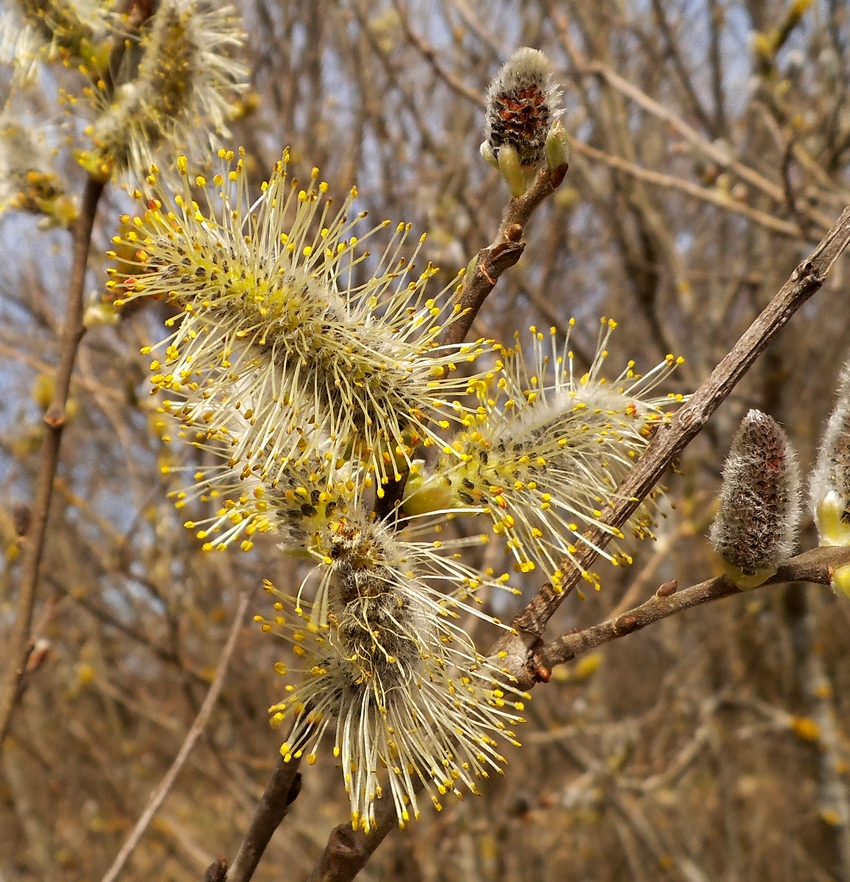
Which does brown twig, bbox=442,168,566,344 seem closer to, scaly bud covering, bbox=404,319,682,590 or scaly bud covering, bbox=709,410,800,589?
scaly bud covering, bbox=404,319,682,590

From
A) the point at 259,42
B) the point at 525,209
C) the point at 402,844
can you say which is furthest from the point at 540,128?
the point at 259,42

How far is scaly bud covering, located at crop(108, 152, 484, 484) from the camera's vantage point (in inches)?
42.3

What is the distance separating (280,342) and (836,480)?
0.73m

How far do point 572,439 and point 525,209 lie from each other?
0.33 meters

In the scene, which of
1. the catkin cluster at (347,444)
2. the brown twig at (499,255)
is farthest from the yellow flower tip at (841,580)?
the brown twig at (499,255)

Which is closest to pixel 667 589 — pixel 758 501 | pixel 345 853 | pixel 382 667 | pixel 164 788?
pixel 758 501

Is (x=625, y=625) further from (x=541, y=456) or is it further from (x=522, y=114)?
(x=522, y=114)

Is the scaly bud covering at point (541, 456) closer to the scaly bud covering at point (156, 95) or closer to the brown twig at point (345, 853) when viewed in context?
the brown twig at point (345, 853)

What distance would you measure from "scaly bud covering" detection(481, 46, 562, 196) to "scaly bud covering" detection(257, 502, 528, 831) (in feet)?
1.64

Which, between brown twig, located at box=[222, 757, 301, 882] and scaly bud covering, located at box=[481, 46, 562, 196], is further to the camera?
scaly bud covering, located at box=[481, 46, 562, 196]

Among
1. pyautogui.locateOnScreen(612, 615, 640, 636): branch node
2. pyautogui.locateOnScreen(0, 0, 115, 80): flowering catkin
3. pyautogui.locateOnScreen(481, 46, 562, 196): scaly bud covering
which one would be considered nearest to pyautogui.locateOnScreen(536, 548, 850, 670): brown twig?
pyautogui.locateOnScreen(612, 615, 640, 636): branch node

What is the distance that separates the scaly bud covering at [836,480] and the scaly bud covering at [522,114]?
48cm

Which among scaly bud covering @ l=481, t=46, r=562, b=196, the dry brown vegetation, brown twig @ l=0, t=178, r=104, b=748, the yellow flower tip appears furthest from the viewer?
the dry brown vegetation

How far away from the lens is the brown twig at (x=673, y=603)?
103cm
